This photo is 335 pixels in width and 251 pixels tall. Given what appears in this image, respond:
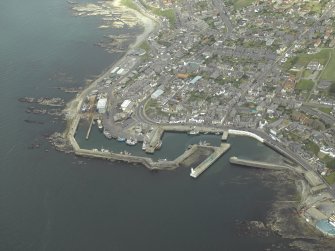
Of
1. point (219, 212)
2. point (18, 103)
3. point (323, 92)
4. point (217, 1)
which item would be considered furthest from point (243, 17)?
point (219, 212)

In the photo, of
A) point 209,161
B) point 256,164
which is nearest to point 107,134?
point 209,161

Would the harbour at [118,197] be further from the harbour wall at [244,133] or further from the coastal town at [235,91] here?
the coastal town at [235,91]

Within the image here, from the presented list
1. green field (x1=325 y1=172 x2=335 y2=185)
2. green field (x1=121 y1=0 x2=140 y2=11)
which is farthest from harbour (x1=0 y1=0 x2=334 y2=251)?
green field (x1=121 y1=0 x2=140 y2=11)

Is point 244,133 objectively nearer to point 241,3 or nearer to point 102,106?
point 102,106

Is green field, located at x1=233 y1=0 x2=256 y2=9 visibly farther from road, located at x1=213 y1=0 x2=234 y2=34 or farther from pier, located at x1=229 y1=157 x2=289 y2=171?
pier, located at x1=229 y1=157 x2=289 y2=171

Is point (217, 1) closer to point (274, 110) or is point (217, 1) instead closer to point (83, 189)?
point (274, 110)

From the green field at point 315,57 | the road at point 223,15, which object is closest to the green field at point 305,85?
the green field at point 315,57
